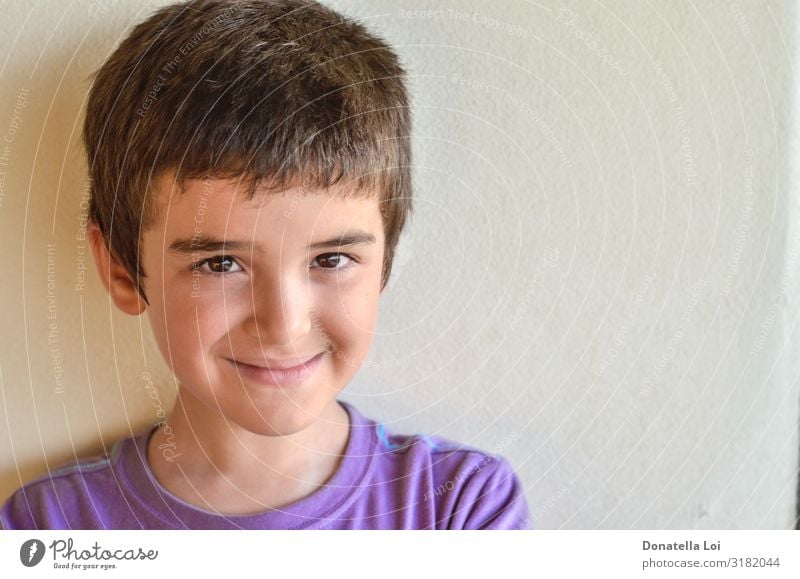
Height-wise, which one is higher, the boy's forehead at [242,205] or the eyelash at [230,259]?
the boy's forehead at [242,205]

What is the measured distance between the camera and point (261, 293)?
1.42ft

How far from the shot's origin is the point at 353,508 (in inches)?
18.7

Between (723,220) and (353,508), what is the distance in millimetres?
282

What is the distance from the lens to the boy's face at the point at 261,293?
418 mm

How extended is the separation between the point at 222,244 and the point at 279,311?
0.16 feet

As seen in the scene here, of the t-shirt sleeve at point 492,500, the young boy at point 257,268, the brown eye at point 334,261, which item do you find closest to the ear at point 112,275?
the young boy at point 257,268

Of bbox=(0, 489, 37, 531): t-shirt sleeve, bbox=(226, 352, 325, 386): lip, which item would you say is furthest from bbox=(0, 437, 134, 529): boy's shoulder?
bbox=(226, 352, 325, 386): lip

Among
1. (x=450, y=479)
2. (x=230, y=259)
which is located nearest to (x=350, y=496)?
(x=450, y=479)

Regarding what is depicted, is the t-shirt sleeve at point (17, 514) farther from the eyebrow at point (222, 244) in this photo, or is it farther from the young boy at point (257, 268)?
the eyebrow at point (222, 244)
